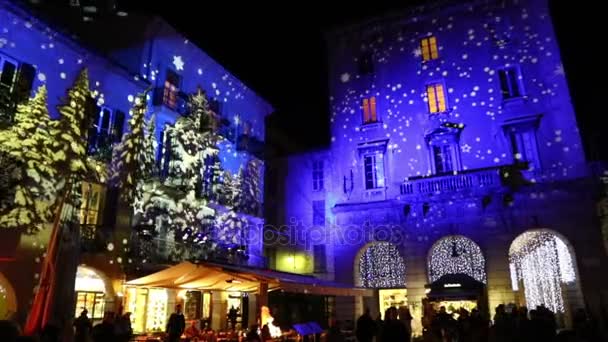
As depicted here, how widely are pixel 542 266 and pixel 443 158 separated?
6.79 m

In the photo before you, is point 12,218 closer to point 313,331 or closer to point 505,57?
point 313,331

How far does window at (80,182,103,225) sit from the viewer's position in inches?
688

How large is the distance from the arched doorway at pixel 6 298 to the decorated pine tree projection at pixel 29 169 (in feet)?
5.40

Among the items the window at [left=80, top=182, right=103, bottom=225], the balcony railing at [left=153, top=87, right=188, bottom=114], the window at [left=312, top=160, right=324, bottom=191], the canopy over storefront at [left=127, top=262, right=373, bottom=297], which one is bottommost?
the canopy over storefront at [left=127, top=262, right=373, bottom=297]

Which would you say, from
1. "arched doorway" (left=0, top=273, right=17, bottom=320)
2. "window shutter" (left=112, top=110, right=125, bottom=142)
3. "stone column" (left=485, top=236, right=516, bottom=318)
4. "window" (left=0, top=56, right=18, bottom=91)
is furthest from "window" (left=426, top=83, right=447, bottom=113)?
"arched doorway" (left=0, top=273, right=17, bottom=320)

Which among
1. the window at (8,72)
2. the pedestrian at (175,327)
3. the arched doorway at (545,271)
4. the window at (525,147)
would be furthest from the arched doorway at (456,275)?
the window at (8,72)

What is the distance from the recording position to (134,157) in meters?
19.1

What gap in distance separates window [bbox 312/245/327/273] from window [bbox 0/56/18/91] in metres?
19.0

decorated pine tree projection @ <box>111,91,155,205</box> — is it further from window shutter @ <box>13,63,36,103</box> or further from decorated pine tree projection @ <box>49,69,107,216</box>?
window shutter @ <box>13,63,36,103</box>

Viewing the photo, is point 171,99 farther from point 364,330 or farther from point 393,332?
point 393,332

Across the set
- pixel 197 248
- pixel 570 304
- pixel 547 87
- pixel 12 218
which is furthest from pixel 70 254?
pixel 547 87

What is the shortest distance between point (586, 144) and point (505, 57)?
5.86m

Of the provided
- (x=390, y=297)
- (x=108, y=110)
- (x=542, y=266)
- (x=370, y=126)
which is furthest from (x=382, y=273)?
(x=108, y=110)

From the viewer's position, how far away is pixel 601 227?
2000 cm
